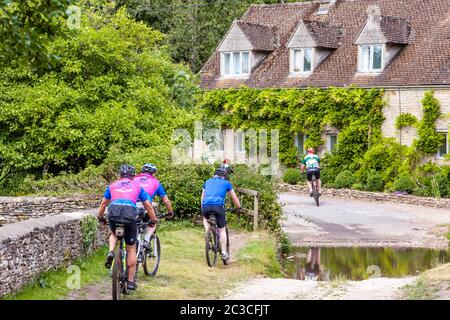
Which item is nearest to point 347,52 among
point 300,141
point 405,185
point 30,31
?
point 300,141

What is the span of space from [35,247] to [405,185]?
22574mm

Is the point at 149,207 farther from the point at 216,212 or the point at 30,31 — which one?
the point at 30,31

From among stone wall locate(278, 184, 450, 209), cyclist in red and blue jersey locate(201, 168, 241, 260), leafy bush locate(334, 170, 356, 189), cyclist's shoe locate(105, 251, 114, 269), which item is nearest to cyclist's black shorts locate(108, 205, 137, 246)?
cyclist's shoe locate(105, 251, 114, 269)

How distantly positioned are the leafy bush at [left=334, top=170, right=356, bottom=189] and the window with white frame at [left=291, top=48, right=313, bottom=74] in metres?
6.57

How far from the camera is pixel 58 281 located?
13.2 metres

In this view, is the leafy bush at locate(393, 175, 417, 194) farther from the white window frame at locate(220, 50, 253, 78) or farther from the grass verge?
the grass verge

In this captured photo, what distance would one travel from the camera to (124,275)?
40.8 ft

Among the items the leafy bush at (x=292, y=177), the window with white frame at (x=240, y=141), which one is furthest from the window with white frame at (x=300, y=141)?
the window with white frame at (x=240, y=141)

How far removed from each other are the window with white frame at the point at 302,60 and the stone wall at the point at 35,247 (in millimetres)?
26127

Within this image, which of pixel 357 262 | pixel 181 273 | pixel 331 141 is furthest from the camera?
pixel 331 141

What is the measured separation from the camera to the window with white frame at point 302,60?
40.4 meters

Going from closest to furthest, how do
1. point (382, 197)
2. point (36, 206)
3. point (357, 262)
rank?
point (36, 206) → point (357, 262) → point (382, 197)

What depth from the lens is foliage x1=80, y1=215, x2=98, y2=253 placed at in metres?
15.4
